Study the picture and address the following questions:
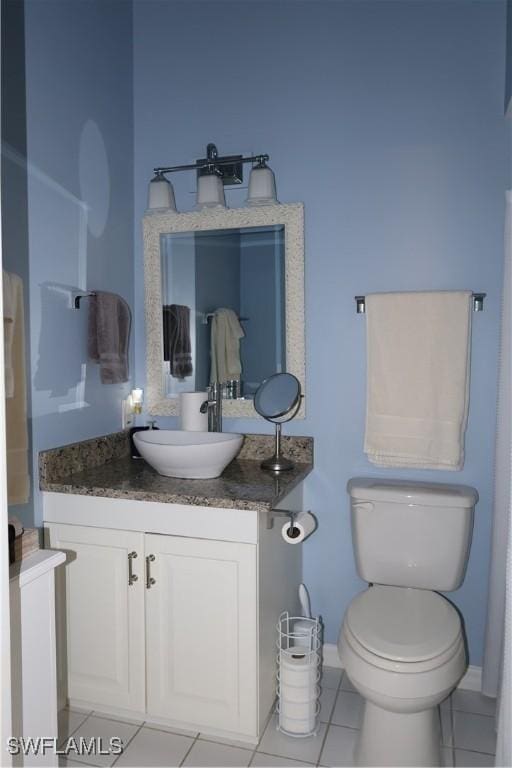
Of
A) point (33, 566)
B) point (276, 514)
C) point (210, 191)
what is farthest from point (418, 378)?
point (33, 566)

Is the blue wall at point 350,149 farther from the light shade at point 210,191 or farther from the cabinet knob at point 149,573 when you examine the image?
the cabinet knob at point 149,573

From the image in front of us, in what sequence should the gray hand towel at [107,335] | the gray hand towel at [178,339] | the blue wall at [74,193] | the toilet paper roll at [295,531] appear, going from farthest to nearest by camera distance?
the gray hand towel at [178,339], the gray hand towel at [107,335], the blue wall at [74,193], the toilet paper roll at [295,531]

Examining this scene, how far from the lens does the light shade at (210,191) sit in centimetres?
232

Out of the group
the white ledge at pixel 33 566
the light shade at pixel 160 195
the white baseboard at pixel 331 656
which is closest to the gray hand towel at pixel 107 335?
the light shade at pixel 160 195

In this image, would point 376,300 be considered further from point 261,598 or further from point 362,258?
point 261,598

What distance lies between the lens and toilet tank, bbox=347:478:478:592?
6.49 feet

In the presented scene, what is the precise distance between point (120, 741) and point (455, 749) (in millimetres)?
1101

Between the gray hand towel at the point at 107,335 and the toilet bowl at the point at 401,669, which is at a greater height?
the gray hand towel at the point at 107,335

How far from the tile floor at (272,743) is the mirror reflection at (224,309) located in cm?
125

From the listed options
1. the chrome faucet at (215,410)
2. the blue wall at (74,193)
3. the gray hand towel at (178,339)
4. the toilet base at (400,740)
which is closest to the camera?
the toilet base at (400,740)

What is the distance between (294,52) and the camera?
7.50ft

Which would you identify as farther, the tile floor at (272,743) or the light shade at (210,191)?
the light shade at (210,191)

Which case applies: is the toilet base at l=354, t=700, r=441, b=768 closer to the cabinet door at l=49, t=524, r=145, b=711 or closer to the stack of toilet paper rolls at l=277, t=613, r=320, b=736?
the stack of toilet paper rolls at l=277, t=613, r=320, b=736

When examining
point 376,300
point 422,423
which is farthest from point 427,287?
point 422,423
